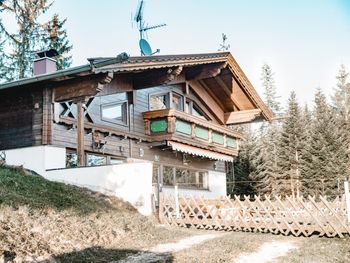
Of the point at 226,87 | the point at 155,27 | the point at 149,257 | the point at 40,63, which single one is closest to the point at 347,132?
the point at 226,87

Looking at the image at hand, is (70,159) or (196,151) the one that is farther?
(196,151)

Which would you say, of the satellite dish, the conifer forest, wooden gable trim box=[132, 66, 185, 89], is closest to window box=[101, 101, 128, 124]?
wooden gable trim box=[132, 66, 185, 89]

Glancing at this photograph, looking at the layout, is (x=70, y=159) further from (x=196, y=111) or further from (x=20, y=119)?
(x=196, y=111)

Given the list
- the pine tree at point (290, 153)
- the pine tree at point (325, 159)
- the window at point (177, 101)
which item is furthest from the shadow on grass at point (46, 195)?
the pine tree at point (290, 153)

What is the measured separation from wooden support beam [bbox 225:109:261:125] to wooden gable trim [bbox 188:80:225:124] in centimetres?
43

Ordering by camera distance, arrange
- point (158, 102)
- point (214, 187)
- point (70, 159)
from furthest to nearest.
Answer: point (214, 187), point (158, 102), point (70, 159)

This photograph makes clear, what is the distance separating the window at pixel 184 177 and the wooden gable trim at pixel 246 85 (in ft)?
16.8

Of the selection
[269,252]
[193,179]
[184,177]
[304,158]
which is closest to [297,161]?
[304,158]

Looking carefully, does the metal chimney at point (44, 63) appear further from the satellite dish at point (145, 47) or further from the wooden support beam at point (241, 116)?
the wooden support beam at point (241, 116)

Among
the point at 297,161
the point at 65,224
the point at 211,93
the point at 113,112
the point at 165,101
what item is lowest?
the point at 65,224

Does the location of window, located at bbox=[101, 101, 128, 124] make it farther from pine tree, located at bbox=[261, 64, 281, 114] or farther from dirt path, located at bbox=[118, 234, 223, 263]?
pine tree, located at bbox=[261, 64, 281, 114]

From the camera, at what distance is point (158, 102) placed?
21.5 m

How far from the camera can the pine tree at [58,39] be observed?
35000 millimetres

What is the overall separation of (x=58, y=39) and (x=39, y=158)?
78.7 feet
